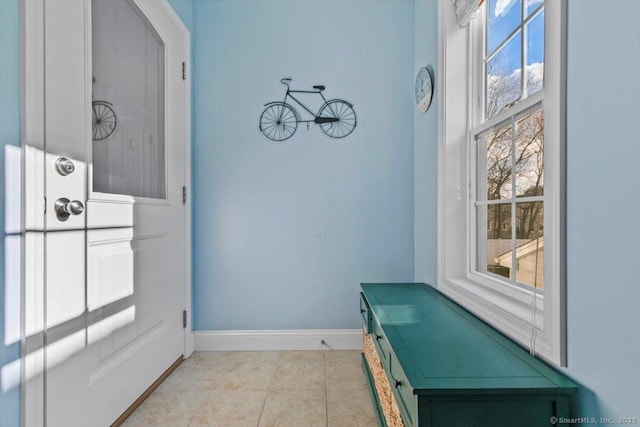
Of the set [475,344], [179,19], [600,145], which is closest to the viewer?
[600,145]

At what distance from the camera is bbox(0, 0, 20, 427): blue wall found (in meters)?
0.92

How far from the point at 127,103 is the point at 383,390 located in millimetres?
1828

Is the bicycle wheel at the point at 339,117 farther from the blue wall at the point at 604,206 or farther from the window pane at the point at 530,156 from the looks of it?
the blue wall at the point at 604,206

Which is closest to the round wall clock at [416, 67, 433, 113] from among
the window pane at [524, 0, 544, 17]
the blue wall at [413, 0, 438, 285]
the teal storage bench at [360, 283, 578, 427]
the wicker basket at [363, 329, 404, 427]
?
the blue wall at [413, 0, 438, 285]

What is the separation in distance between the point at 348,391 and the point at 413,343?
2.83 ft

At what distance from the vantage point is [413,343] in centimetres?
106

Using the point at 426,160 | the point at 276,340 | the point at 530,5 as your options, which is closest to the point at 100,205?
the point at 276,340

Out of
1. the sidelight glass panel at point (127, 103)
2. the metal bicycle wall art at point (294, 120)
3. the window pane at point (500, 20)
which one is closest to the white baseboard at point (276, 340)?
the sidelight glass panel at point (127, 103)

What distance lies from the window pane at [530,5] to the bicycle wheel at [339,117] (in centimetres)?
115

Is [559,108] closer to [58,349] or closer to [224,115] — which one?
[58,349]

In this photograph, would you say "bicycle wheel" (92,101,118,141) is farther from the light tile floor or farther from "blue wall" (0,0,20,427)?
the light tile floor

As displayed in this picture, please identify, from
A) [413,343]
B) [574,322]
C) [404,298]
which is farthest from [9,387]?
[574,322]

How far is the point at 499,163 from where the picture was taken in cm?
145

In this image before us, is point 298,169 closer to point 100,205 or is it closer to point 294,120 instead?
point 294,120
